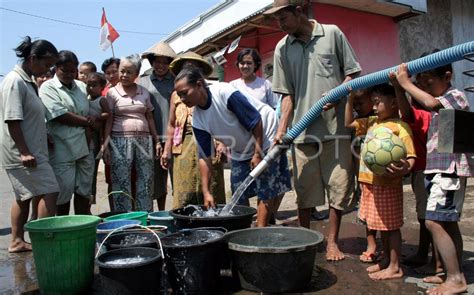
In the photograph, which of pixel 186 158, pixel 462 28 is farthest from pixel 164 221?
pixel 462 28

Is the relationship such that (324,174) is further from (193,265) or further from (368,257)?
(193,265)

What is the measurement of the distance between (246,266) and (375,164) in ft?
3.73

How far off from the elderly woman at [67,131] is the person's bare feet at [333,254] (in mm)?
2630

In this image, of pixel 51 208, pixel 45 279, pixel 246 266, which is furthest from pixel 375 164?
pixel 51 208

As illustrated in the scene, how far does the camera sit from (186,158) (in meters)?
4.33

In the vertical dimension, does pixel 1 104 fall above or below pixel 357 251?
above

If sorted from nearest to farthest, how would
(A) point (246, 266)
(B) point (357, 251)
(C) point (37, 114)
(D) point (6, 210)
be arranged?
(A) point (246, 266) < (B) point (357, 251) < (C) point (37, 114) < (D) point (6, 210)

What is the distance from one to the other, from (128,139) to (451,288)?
133 inches

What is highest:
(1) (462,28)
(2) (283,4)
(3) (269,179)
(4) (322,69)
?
(1) (462,28)

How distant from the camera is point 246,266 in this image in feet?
9.22

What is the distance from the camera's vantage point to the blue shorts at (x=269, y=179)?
364 cm

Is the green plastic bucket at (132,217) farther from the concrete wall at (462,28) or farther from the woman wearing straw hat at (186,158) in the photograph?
the concrete wall at (462,28)

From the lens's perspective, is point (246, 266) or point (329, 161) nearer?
point (246, 266)

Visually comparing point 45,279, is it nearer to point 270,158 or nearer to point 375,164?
point 270,158
